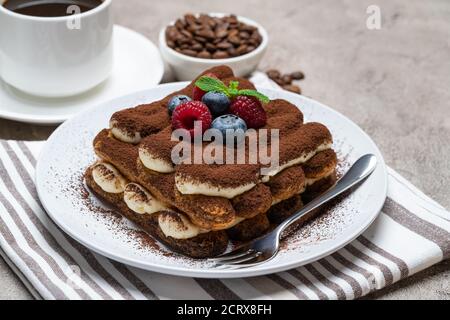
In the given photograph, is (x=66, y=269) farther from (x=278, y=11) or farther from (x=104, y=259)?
(x=278, y=11)

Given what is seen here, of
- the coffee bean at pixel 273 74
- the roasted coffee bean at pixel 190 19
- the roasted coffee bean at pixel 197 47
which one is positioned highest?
the roasted coffee bean at pixel 190 19

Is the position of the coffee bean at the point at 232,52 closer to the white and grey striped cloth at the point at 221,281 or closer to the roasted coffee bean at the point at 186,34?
the roasted coffee bean at the point at 186,34

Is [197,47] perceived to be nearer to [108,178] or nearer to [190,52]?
Answer: [190,52]

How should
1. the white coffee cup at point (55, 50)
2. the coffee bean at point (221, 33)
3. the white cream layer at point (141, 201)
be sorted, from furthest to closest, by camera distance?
the coffee bean at point (221, 33) → the white coffee cup at point (55, 50) → the white cream layer at point (141, 201)

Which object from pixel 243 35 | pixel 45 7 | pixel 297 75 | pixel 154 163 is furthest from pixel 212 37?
pixel 154 163

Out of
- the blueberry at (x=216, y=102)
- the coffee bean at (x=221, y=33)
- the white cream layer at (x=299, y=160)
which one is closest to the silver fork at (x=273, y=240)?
the white cream layer at (x=299, y=160)

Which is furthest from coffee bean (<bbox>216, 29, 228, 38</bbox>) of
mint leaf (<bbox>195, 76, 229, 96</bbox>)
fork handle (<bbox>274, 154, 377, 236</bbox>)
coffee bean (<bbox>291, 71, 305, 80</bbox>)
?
fork handle (<bbox>274, 154, 377, 236</bbox>)

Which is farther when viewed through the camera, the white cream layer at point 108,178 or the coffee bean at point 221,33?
the coffee bean at point 221,33
